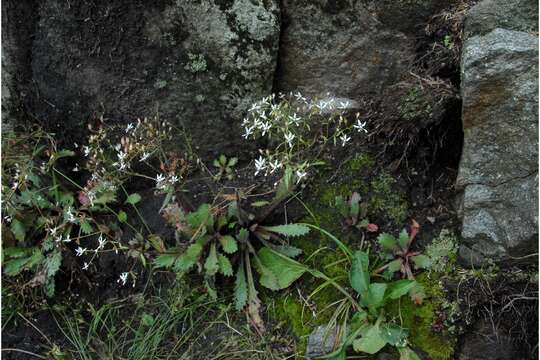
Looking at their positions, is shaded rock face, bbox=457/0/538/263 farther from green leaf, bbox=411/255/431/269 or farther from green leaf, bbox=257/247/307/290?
green leaf, bbox=257/247/307/290

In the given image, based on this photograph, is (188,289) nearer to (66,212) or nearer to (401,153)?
(66,212)

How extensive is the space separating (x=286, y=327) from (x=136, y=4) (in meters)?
1.82

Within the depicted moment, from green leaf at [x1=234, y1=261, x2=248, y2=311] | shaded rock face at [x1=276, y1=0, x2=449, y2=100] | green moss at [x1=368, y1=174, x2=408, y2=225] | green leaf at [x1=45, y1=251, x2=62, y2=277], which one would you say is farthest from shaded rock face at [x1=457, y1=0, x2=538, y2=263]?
green leaf at [x1=45, y1=251, x2=62, y2=277]

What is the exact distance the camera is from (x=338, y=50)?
343 cm

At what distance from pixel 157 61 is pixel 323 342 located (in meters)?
1.68

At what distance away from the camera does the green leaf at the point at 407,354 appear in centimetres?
269

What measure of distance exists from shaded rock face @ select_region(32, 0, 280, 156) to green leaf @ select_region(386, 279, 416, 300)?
1.26 meters

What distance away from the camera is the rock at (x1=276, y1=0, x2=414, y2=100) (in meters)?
3.37

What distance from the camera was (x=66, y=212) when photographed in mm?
3189

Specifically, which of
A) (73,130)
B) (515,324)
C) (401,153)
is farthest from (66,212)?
(515,324)

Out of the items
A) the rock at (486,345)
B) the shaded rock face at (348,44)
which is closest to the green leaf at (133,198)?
the shaded rock face at (348,44)

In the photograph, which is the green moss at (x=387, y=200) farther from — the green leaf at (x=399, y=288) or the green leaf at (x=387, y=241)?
the green leaf at (x=399, y=288)

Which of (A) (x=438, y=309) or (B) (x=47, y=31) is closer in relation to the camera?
(A) (x=438, y=309)

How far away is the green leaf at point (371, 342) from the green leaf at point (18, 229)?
1816mm
